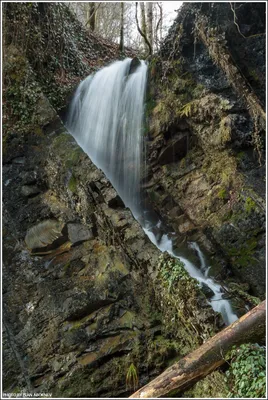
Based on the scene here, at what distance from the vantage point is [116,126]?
25.0 feet

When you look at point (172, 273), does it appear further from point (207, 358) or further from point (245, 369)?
point (245, 369)

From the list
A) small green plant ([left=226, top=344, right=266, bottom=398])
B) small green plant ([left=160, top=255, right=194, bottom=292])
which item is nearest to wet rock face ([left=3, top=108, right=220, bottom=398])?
small green plant ([left=160, top=255, right=194, bottom=292])

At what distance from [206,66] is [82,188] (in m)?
3.95

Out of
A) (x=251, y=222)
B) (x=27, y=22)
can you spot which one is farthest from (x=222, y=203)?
(x=27, y=22)

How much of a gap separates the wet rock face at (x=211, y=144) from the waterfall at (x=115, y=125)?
1.10 feet

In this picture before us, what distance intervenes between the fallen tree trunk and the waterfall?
410 centimetres

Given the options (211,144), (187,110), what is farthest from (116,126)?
(211,144)

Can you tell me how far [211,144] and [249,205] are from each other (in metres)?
1.54

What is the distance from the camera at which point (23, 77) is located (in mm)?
6527

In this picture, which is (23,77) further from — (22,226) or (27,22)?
(22,226)

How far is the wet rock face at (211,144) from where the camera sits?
5.79 metres

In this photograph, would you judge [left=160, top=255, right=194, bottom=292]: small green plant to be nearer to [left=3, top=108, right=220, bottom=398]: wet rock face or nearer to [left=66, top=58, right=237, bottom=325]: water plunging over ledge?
[left=3, top=108, right=220, bottom=398]: wet rock face

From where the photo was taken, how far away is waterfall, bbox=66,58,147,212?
7309 mm

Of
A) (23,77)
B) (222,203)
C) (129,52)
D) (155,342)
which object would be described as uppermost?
(129,52)
